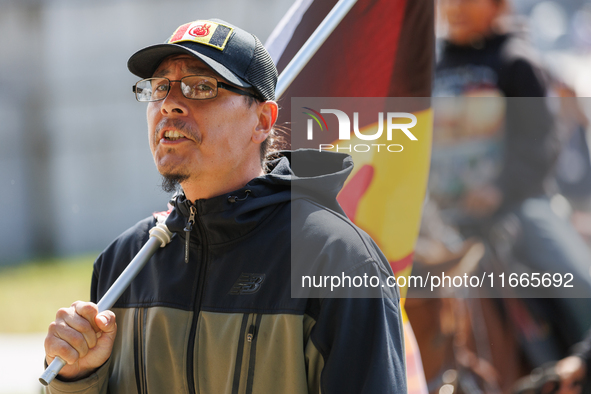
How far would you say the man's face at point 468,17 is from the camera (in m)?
3.28

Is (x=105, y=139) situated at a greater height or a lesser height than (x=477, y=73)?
greater

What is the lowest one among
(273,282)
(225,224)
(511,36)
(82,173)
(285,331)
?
(285,331)

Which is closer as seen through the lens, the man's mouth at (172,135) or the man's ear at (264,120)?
the man's mouth at (172,135)

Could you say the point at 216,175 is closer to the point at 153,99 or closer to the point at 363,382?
the point at 153,99

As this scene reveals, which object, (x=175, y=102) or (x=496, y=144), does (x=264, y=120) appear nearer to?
(x=175, y=102)

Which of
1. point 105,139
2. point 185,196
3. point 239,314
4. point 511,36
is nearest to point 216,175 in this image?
point 185,196

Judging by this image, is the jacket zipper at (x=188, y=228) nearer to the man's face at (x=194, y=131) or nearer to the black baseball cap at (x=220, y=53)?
the man's face at (x=194, y=131)

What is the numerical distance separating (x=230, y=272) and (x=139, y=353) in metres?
0.40

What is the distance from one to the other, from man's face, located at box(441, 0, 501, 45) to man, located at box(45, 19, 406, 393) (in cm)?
170

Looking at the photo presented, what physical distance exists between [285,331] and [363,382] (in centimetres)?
25

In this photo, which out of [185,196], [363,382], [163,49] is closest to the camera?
[363,382]

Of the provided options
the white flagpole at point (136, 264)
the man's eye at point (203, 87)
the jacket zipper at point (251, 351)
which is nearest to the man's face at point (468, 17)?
the man's eye at point (203, 87)

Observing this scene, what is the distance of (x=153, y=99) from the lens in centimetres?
191

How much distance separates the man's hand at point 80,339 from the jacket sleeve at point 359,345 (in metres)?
0.64
